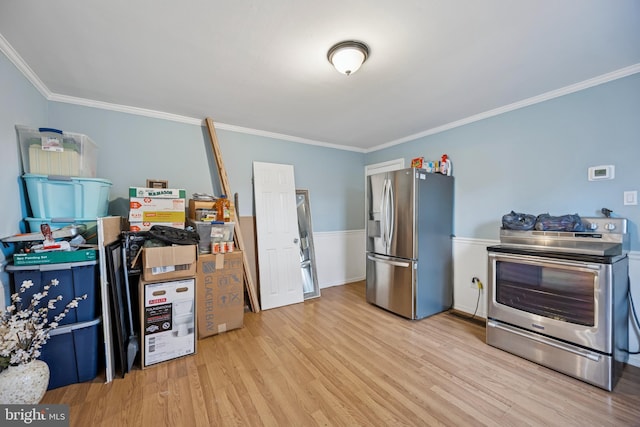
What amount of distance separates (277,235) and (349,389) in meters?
2.16

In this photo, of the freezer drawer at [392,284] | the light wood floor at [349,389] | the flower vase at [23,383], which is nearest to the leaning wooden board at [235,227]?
the light wood floor at [349,389]

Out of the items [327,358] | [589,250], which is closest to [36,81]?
[327,358]

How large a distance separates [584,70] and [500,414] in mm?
2741

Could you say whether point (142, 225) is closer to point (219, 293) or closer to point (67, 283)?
point (67, 283)

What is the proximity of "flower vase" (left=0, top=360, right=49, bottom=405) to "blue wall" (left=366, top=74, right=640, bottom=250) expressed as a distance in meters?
3.97

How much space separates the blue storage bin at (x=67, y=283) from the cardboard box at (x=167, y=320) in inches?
12.4

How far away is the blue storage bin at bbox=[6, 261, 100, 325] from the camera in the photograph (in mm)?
1707

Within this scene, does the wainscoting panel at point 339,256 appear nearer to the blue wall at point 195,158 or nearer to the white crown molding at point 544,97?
the blue wall at point 195,158

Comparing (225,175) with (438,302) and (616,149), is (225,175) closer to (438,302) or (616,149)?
(438,302)

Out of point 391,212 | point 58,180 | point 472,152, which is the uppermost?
point 472,152

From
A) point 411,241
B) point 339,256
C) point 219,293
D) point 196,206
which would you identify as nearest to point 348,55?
point 411,241

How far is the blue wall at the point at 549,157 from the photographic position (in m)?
2.10

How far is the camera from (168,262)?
7.07 feet

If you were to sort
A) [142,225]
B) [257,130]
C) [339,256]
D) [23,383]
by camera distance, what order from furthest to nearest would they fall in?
[339,256], [257,130], [142,225], [23,383]
